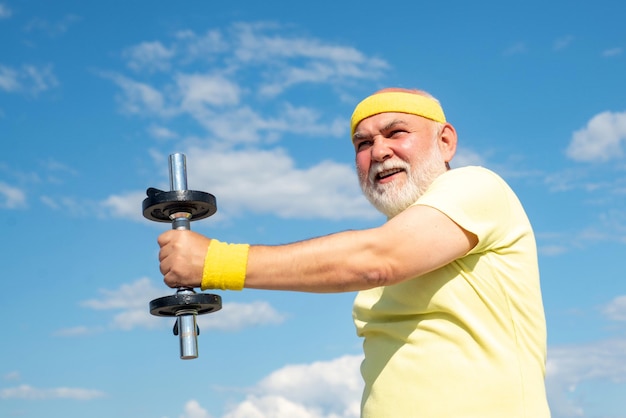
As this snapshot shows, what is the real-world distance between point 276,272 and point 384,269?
0.51 metres

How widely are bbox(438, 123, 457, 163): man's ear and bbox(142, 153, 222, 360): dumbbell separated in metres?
1.53

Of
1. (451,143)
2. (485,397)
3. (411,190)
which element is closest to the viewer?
(485,397)

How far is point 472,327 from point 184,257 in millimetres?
1494

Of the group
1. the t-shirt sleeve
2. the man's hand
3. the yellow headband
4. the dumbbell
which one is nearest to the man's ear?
the yellow headband

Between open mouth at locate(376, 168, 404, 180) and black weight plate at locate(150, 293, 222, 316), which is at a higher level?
open mouth at locate(376, 168, 404, 180)

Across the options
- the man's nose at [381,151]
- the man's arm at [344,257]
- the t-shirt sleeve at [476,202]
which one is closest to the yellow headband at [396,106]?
the man's nose at [381,151]

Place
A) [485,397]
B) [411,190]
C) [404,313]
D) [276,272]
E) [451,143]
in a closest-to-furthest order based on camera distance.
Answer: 1. [276,272]
2. [485,397]
3. [404,313]
4. [411,190]
5. [451,143]

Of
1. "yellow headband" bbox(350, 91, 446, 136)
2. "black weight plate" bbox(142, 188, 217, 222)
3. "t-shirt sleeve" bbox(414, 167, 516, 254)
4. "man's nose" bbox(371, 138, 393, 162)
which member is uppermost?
"yellow headband" bbox(350, 91, 446, 136)

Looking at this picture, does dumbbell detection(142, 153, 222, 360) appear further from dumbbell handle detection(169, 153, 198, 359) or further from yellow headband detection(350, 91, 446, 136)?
yellow headband detection(350, 91, 446, 136)

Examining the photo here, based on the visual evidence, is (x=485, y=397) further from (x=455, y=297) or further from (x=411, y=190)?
(x=411, y=190)

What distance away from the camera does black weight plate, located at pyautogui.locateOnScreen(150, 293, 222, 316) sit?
391cm

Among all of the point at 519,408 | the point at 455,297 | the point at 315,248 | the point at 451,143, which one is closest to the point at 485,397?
the point at 519,408

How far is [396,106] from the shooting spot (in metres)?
4.70

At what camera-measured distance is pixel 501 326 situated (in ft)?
13.1
